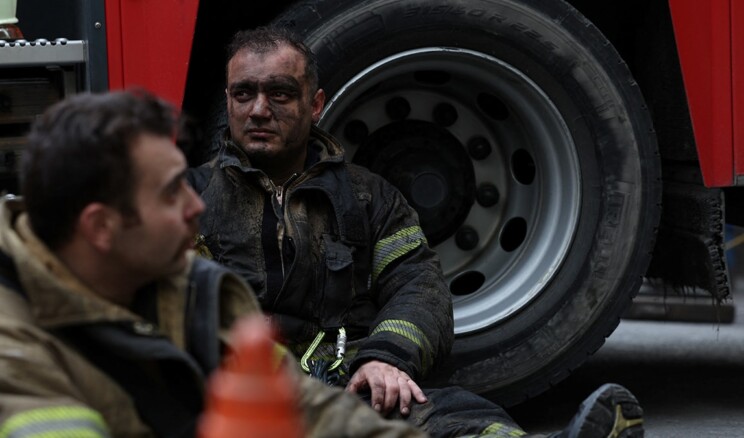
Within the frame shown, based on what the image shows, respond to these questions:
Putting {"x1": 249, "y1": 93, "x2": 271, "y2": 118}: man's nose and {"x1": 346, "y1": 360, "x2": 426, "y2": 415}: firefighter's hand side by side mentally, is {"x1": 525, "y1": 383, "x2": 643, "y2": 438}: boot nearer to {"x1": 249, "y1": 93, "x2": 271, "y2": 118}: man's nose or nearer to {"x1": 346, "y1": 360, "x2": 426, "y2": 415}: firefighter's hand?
{"x1": 346, "y1": 360, "x2": 426, "y2": 415}: firefighter's hand

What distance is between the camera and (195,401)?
86.7 inches

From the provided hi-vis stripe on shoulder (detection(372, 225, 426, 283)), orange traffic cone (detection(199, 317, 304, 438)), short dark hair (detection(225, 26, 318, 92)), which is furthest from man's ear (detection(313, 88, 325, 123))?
orange traffic cone (detection(199, 317, 304, 438))

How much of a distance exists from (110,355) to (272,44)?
5.35ft

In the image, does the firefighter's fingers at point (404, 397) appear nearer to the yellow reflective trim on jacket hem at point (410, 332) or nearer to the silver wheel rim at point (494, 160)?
the yellow reflective trim on jacket hem at point (410, 332)

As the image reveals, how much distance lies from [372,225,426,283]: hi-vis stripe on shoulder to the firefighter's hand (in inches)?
16.4

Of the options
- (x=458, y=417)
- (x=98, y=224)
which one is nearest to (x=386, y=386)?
(x=458, y=417)

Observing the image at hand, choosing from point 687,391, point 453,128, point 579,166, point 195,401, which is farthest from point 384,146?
point 195,401

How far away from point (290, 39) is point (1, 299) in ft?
5.73

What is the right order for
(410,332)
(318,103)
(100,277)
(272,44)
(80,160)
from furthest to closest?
(318,103) → (272,44) → (410,332) → (100,277) → (80,160)

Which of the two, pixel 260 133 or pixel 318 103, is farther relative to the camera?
pixel 318 103

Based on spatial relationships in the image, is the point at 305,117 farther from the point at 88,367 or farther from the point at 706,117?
the point at 88,367

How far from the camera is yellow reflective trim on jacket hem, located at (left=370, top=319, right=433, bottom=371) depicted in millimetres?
3373

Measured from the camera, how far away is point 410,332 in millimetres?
3383

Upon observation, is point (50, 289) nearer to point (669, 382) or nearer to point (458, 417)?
point (458, 417)
